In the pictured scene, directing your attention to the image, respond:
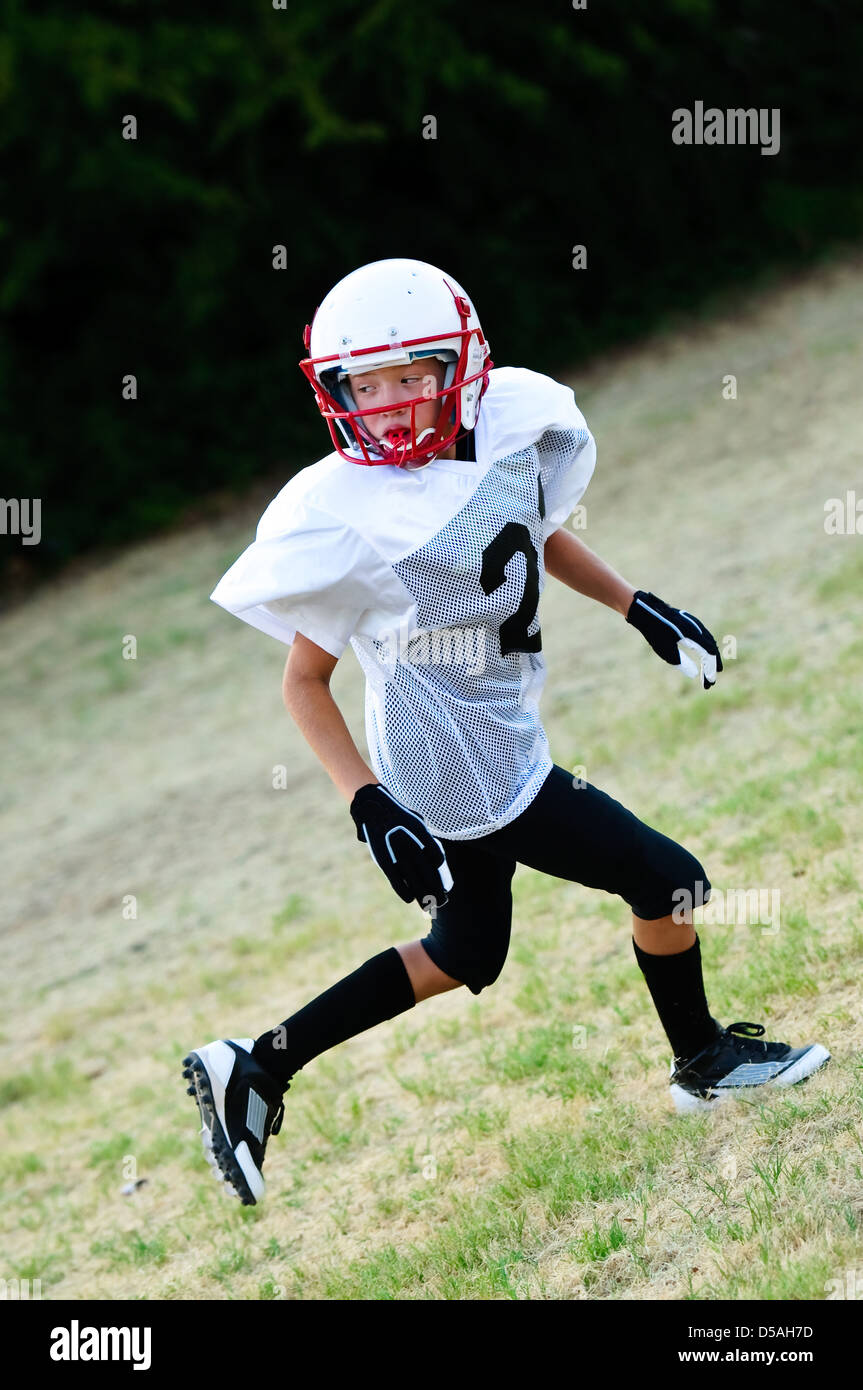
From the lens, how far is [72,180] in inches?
441

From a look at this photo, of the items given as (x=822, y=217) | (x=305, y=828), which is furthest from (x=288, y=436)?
(x=305, y=828)

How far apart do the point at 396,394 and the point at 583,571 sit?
24.5 inches

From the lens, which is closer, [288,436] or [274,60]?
[274,60]

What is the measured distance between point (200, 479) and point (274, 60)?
3203 millimetres

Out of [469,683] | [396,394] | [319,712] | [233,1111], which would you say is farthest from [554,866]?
[396,394]

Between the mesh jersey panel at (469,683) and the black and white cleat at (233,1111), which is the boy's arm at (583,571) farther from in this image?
the black and white cleat at (233,1111)

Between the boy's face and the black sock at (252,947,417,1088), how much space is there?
1.02m

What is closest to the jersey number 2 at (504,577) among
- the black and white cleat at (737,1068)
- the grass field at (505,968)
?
the black and white cleat at (737,1068)

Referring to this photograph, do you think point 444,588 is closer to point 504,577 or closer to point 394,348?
point 504,577

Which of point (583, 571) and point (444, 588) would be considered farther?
point (583, 571)

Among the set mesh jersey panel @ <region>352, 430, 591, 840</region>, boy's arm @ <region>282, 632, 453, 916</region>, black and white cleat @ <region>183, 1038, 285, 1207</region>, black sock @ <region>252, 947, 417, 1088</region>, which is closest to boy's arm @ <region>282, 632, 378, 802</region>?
boy's arm @ <region>282, 632, 453, 916</region>

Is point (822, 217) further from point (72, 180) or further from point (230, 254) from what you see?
point (72, 180)

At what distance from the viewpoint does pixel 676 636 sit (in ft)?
9.89

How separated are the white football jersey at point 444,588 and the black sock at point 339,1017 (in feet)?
1.11
